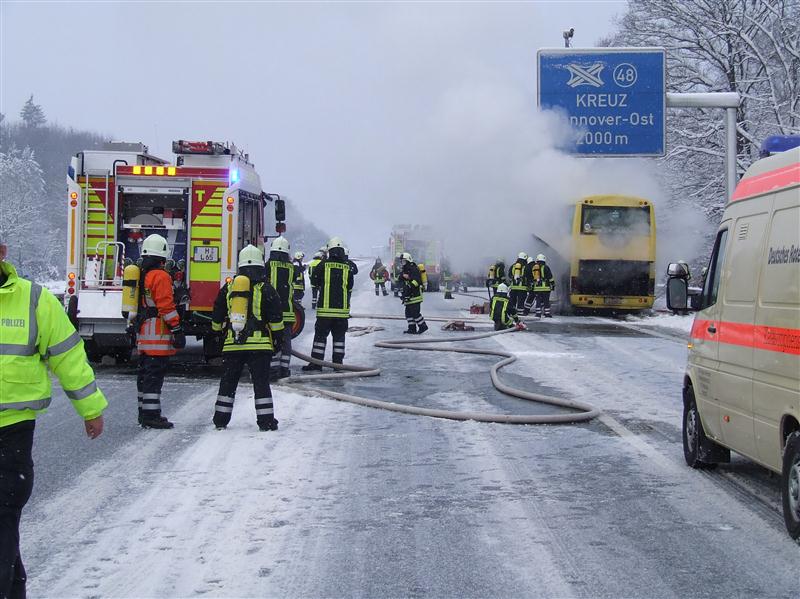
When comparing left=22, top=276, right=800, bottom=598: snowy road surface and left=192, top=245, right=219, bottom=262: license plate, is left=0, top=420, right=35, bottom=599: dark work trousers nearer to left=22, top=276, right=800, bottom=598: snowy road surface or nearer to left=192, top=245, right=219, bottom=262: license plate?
left=22, top=276, right=800, bottom=598: snowy road surface

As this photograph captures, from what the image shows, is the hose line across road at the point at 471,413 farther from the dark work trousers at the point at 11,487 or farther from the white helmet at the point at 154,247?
the dark work trousers at the point at 11,487

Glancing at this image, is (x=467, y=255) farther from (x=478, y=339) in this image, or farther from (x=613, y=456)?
(x=613, y=456)

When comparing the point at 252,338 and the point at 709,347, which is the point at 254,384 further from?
the point at 709,347

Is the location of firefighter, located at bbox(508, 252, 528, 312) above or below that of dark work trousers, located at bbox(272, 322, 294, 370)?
above

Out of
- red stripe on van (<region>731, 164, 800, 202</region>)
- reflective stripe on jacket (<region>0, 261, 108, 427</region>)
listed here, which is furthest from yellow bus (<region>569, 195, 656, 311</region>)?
reflective stripe on jacket (<region>0, 261, 108, 427</region>)

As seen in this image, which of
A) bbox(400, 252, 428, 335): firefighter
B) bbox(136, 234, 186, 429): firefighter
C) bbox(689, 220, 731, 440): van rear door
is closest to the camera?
bbox(689, 220, 731, 440): van rear door

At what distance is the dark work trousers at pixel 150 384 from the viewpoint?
873 cm

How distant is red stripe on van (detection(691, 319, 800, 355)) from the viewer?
526 cm

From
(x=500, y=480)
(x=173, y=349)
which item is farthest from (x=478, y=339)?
(x=500, y=480)

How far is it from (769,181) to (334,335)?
8.19 metres

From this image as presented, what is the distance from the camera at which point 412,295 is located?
19.5 metres

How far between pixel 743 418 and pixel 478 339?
1260 cm

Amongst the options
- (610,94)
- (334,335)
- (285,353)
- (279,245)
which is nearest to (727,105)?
(610,94)

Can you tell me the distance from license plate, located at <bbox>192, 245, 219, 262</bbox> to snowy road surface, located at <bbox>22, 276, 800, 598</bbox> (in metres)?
3.15
